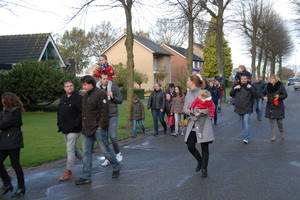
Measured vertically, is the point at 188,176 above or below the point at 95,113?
below

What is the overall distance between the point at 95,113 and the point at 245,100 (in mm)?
5121

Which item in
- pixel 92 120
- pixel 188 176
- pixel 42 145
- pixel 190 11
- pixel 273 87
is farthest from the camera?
pixel 190 11

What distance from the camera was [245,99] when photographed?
9.45 metres

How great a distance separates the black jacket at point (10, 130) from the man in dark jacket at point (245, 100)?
20.1 ft

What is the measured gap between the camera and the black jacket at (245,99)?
936 centimetres

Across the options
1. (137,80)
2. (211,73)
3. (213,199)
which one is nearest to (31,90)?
(213,199)

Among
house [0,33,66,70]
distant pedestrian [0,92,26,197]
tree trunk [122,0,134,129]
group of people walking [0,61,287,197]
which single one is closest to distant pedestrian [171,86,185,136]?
tree trunk [122,0,134,129]

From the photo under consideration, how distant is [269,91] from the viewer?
9.75 metres

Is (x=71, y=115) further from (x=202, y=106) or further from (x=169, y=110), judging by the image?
(x=169, y=110)

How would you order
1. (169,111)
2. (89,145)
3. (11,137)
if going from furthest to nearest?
(169,111), (89,145), (11,137)

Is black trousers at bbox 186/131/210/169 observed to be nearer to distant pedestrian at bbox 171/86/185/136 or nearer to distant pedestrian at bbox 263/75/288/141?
distant pedestrian at bbox 263/75/288/141

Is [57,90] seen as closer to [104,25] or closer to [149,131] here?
[149,131]

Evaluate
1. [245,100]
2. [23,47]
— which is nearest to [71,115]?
[245,100]

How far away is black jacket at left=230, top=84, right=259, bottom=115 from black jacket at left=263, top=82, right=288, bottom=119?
0.55m
